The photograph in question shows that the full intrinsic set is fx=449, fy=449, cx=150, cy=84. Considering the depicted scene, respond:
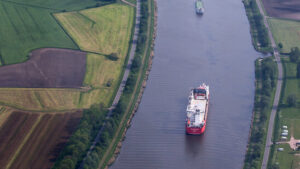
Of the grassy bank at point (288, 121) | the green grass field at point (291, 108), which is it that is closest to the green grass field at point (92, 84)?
the grassy bank at point (288, 121)

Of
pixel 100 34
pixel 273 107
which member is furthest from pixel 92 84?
pixel 273 107

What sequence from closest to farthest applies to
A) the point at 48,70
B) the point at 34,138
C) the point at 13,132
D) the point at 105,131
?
the point at 34,138 < the point at 105,131 < the point at 13,132 < the point at 48,70

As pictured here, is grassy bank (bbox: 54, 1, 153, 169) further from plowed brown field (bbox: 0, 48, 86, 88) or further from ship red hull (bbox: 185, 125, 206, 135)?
ship red hull (bbox: 185, 125, 206, 135)

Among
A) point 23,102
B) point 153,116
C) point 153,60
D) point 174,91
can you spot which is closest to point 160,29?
point 153,60

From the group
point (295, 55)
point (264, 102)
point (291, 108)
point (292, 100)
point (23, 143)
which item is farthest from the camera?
point (295, 55)

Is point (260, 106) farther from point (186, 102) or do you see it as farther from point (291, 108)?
Result: point (186, 102)

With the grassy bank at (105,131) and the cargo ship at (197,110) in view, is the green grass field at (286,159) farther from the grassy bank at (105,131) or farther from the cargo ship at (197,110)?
the grassy bank at (105,131)

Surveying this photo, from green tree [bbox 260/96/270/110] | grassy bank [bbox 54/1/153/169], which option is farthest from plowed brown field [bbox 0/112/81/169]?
green tree [bbox 260/96/270/110]

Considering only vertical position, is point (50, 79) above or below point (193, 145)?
above
